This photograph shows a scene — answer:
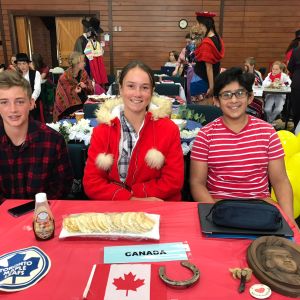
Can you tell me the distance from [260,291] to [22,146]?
1.47 metres

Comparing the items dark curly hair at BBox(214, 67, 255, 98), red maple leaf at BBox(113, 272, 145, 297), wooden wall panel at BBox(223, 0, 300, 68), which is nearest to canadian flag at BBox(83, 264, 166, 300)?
red maple leaf at BBox(113, 272, 145, 297)

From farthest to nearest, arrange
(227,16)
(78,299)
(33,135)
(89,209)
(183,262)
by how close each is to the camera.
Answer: (227,16) → (33,135) → (89,209) → (183,262) → (78,299)

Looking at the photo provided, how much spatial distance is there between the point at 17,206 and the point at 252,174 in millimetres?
1339

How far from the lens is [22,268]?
114 cm

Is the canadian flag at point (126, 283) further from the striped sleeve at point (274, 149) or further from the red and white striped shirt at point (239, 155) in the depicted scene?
the striped sleeve at point (274, 149)

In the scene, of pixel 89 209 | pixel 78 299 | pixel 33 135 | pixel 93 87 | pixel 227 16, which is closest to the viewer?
pixel 78 299

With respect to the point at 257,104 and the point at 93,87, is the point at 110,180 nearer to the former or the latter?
the point at 93,87

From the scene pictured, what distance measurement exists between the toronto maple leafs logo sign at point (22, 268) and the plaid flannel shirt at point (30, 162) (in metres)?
0.75

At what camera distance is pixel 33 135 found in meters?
1.92

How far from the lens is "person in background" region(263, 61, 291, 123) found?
6516 millimetres

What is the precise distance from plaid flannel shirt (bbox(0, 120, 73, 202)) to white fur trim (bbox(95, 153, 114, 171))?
0.92ft

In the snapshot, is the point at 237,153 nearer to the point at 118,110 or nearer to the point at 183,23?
the point at 118,110

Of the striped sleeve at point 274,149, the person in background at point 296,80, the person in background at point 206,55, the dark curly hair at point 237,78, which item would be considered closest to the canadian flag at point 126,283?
the striped sleeve at point 274,149

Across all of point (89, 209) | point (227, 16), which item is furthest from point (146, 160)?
point (227, 16)
